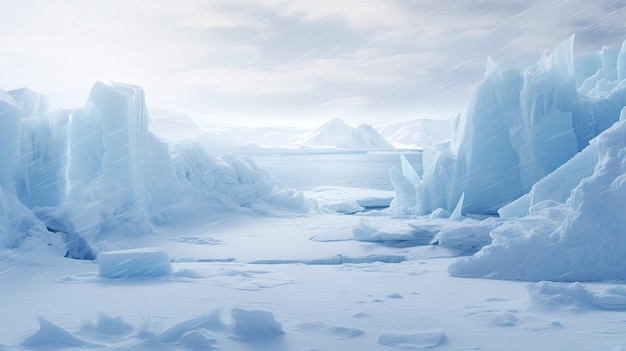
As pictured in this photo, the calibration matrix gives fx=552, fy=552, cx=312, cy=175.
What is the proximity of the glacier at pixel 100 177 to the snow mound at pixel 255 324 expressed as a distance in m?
6.35

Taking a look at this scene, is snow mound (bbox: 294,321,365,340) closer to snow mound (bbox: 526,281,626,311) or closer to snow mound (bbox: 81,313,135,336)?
snow mound (bbox: 81,313,135,336)

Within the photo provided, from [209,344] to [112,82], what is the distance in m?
12.2

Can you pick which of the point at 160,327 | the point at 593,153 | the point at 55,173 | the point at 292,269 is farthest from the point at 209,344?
the point at 55,173

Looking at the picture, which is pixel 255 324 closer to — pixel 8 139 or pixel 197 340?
pixel 197 340

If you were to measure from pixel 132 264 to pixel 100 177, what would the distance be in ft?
21.9

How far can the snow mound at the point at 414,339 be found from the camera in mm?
5111

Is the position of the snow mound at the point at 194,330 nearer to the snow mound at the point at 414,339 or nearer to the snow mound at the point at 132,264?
the snow mound at the point at 414,339

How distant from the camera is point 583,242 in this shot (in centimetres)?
817

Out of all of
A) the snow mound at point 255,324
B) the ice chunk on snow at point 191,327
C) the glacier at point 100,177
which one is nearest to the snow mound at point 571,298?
the snow mound at point 255,324

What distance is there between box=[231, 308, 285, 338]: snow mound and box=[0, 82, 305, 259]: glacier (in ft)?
20.8

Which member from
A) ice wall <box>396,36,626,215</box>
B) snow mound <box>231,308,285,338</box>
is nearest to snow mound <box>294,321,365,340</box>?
snow mound <box>231,308,285,338</box>

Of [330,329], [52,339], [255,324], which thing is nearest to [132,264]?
[52,339]

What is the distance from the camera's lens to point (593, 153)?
10508mm

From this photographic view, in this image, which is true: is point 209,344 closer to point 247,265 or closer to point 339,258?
point 247,265
